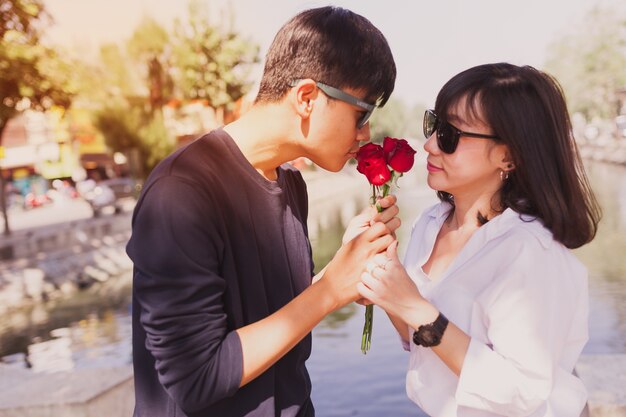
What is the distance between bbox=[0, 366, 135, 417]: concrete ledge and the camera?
3.54 m

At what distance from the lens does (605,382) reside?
335 centimetres

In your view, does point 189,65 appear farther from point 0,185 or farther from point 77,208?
point 0,185

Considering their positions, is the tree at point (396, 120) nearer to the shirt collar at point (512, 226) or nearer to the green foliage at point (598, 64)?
the green foliage at point (598, 64)

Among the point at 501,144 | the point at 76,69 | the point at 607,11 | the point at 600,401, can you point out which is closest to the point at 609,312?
the point at 600,401

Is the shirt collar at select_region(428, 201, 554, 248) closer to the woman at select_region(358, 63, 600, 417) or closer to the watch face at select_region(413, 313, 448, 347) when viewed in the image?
the woman at select_region(358, 63, 600, 417)

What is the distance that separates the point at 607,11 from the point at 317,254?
191 ft

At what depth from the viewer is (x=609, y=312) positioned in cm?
1051

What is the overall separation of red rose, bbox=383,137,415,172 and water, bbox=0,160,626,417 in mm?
5160

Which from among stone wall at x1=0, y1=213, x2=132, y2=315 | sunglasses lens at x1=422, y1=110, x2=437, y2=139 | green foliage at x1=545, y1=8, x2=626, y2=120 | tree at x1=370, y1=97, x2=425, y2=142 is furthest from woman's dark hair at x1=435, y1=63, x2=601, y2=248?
tree at x1=370, y1=97, x2=425, y2=142

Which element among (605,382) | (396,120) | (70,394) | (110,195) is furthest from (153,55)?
(396,120)

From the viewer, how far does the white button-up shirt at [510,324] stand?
1939 millimetres

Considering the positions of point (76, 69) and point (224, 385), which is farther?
point (76, 69)

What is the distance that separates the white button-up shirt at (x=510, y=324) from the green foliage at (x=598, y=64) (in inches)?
2505

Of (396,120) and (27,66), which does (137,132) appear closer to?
(27,66)
